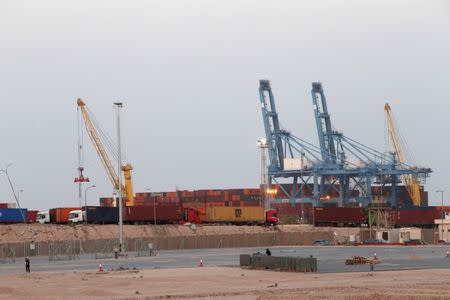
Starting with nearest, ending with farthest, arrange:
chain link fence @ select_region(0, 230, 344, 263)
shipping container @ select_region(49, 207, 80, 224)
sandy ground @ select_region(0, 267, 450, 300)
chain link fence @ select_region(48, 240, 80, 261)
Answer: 1. sandy ground @ select_region(0, 267, 450, 300)
2. chain link fence @ select_region(48, 240, 80, 261)
3. chain link fence @ select_region(0, 230, 344, 263)
4. shipping container @ select_region(49, 207, 80, 224)

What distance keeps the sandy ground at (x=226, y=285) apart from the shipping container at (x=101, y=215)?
6556 centimetres

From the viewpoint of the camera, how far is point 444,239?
457ft

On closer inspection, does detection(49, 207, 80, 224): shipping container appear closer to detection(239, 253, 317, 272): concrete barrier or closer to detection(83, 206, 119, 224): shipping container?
detection(83, 206, 119, 224): shipping container

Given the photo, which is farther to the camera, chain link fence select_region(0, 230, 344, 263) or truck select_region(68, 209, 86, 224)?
truck select_region(68, 209, 86, 224)

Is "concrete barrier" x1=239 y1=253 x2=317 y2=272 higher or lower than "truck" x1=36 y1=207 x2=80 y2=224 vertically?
lower

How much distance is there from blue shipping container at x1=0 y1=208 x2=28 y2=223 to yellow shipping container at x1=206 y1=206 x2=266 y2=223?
115ft

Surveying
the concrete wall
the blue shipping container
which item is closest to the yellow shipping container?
the concrete wall

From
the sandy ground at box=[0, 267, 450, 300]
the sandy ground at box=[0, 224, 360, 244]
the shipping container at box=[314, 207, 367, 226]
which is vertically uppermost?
the shipping container at box=[314, 207, 367, 226]

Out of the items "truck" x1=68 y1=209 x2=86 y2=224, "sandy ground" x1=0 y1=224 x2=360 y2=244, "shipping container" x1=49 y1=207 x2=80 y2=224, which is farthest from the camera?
"shipping container" x1=49 y1=207 x2=80 y2=224

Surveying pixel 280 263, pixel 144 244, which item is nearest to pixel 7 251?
pixel 144 244

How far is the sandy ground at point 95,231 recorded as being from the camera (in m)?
110

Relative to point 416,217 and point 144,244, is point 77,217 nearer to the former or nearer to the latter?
point 144,244

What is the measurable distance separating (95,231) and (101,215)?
1055 centimetres

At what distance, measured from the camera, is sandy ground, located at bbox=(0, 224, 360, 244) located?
110m
